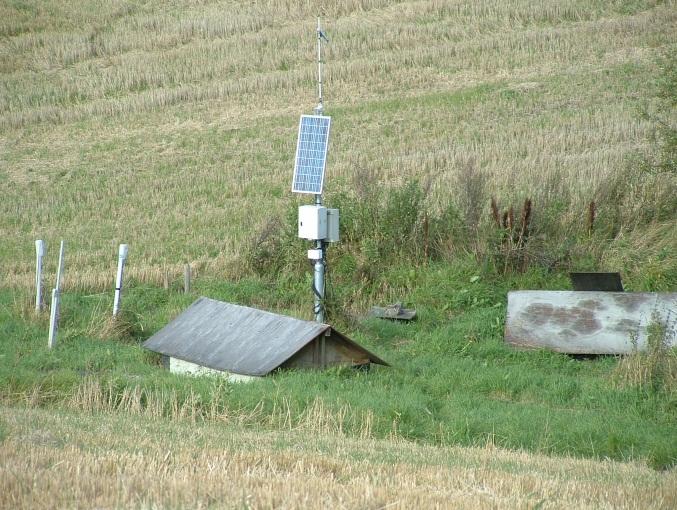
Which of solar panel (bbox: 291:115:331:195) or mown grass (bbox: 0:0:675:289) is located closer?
solar panel (bbox: 291:115:331:195)

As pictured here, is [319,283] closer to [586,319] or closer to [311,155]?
[311,155]

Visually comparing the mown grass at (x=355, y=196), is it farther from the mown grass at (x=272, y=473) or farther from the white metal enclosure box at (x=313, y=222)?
the white metal enclosure box at (x=313, y=222)

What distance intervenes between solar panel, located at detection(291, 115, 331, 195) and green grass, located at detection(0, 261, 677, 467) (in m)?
2.31

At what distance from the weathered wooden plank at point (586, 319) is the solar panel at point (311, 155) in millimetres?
3657

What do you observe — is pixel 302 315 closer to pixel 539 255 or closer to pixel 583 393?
pixel 539 255

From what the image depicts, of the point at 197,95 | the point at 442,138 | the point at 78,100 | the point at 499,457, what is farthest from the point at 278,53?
the point at 499,457

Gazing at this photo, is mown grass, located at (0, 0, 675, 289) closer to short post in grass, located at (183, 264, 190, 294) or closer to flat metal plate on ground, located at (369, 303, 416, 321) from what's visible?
short post in grass, located at (183, 264, 190, 294)

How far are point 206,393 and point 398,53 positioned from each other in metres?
28.2

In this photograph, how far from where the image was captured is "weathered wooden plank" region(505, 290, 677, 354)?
14570 millimetres

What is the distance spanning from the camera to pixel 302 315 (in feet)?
57.6

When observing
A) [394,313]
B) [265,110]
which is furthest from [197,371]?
[265,110]

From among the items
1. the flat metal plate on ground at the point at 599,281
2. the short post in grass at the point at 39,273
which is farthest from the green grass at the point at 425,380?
the flat metal plate on ground at the point at 599,281

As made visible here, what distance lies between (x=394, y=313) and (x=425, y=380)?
337 cm

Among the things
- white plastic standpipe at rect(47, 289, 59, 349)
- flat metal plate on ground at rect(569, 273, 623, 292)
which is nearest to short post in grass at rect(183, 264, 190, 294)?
white plastic standpipe at rect(47, 289, 59, 349)
